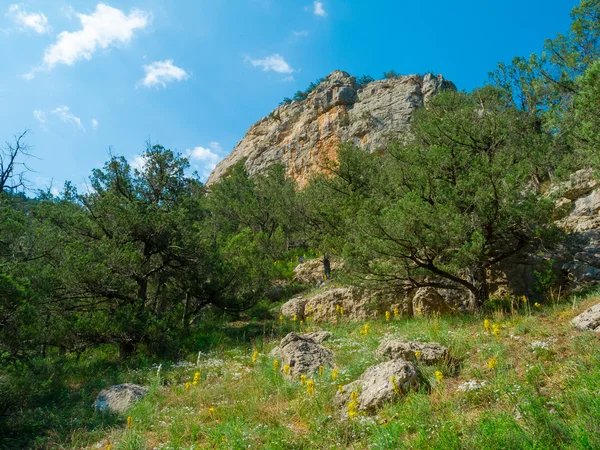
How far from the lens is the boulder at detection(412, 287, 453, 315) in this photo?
998cm

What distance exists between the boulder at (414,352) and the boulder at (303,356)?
1.08 metres

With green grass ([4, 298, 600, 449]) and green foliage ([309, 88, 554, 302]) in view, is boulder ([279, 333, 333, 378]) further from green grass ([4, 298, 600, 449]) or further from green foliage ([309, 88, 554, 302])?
green foliage ([309, 88, 554, 302])

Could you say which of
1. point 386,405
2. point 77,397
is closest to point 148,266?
point 77,397

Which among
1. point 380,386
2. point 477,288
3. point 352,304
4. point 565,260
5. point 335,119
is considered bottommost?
point 380,386

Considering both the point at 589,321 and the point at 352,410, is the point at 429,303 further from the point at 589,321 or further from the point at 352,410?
the point at 352,410

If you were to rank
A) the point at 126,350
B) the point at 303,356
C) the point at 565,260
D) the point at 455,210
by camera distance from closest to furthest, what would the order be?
the point at 303,356, the point at 455,210, the point at 565,260, the point at 126,350

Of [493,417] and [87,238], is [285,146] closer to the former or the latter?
[87,238]

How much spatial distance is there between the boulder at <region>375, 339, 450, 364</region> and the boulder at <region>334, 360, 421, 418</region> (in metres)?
0.51

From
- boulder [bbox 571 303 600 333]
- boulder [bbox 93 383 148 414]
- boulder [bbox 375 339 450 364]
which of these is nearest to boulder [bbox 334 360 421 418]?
boulder [bbox 375 339 450 364]

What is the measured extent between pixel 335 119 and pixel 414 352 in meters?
46.3

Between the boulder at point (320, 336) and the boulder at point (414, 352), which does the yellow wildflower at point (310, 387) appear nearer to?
the boulder at point (414, 352)

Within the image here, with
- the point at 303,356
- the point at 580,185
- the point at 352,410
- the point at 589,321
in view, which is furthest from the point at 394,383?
the point at 580,185

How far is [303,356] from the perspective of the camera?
6.93 meters

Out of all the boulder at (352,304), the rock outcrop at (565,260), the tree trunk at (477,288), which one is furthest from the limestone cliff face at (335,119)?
the tree trunk at (477,288)
